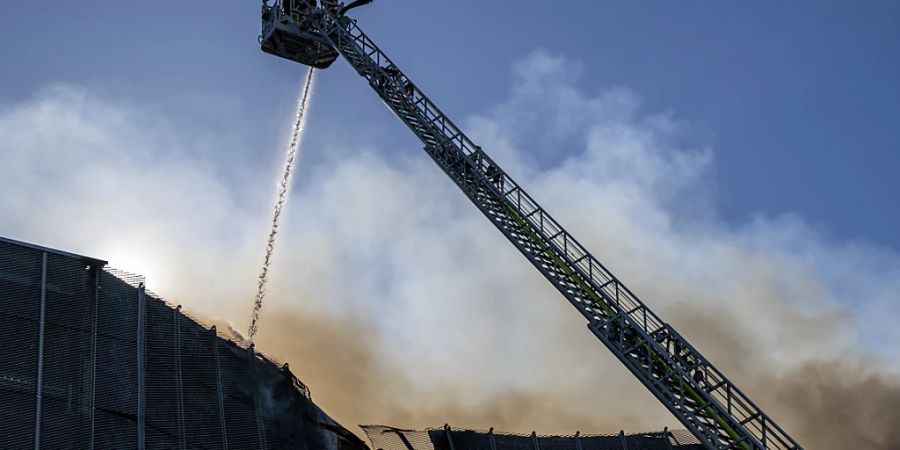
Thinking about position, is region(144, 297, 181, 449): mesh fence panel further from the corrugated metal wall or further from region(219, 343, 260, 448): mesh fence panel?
region(219, 343, 260, 448): mesh fence panel

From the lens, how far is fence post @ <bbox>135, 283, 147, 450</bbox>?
91.5 feet

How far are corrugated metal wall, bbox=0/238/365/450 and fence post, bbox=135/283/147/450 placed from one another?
0.03 metres

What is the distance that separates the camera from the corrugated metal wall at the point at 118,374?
87.7 ft

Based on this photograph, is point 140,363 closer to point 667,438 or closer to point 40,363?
point 40,363

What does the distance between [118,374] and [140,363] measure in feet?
2.91

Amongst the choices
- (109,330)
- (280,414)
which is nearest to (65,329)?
(109,330)

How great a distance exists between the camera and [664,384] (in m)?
30.6

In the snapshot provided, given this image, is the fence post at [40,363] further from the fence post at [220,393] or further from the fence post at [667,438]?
the fence post at [667,438]

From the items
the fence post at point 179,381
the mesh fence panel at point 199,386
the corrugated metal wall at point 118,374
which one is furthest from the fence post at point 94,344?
the mesh fence panel at point 199,386

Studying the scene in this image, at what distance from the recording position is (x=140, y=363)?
2942cm

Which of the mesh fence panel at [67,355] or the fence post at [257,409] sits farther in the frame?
the fence post at [257,409]

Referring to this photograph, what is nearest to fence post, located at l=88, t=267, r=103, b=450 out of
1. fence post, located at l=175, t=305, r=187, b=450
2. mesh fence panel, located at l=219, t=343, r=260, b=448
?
fence post, located at l=175, t=305, r=187, b=450

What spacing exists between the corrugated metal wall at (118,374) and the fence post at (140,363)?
0.03 meters

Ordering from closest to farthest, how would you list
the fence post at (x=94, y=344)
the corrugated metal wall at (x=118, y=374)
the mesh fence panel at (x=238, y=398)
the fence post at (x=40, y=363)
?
the fence post at (x=40, y=363)
the corrugated metal wall at (x=118, y=374)
the fence post at (x=94, y=344)
the mesh fence panel at (x=238, y=398)
